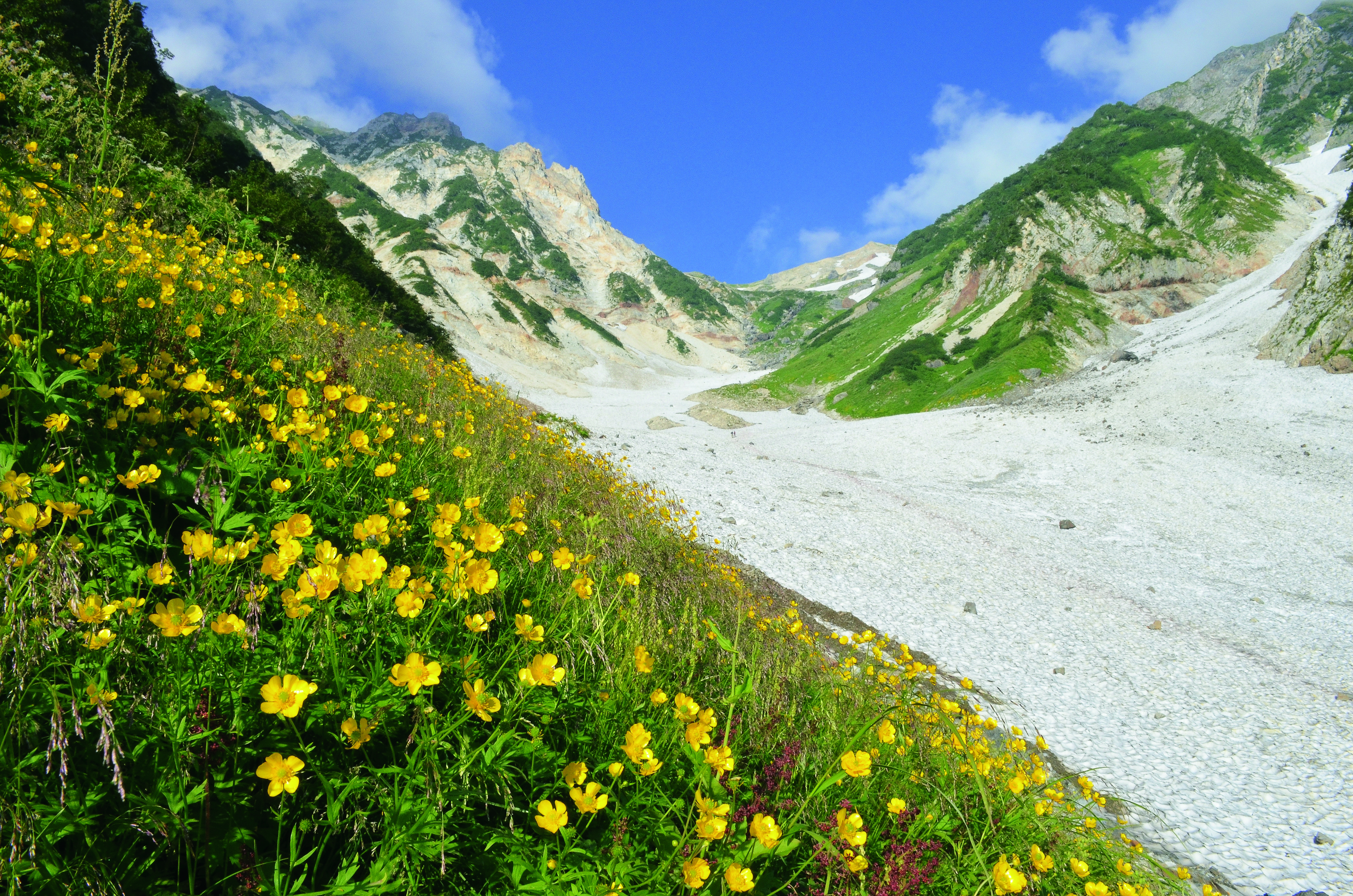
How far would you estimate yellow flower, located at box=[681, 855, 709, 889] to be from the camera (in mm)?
1749

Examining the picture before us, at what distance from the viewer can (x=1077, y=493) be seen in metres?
19.4

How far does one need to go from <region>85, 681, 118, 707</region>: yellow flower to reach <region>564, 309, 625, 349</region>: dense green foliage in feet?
280

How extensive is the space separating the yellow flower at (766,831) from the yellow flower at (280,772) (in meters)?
1.47

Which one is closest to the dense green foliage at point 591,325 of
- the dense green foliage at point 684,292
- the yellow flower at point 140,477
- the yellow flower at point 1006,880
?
the dense green foliage at point 684,292

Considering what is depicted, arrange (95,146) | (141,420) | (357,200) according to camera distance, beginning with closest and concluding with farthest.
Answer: (141,420) < (95,146) < (357,200)

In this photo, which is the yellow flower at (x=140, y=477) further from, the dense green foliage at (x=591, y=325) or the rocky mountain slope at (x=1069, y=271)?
the dense green foliage at (x=591, y=325)

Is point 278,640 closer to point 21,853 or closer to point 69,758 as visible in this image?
point 69,758

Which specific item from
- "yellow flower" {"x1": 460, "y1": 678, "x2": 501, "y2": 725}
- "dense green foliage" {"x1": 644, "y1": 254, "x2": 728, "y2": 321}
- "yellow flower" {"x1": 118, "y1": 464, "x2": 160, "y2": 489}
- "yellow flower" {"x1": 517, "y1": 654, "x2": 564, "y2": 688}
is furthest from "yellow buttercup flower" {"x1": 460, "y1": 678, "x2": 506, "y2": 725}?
"dense green foliage" {"x1": 644, "y1": 254, "x2": 728, "y2": 321}

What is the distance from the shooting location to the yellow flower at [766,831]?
194cm

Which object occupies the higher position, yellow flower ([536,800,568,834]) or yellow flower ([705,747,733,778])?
yellow flower ([705,747,733,778])

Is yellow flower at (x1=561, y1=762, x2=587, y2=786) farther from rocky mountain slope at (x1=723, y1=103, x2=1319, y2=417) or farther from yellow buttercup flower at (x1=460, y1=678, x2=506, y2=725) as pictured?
rocky mountain slope at (x1=723, y1=103, x2=1319, y2=417)

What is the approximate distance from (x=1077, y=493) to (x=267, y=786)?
2355cm

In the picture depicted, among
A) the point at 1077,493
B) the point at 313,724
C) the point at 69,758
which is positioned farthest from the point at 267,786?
the point at 1077,493

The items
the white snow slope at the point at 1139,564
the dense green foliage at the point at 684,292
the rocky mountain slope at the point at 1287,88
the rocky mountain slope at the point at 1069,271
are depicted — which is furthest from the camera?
the dense green foliage at the point at 684,292
